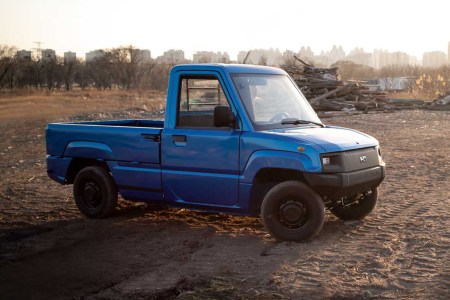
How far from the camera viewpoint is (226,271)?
18.7ft

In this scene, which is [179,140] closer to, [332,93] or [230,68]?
[230,68]

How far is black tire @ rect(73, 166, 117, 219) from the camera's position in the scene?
7965 mm

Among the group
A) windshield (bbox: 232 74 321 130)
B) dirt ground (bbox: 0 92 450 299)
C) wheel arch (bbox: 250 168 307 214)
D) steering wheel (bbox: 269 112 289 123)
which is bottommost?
dirt ground (bbox: 0 92 450 299)

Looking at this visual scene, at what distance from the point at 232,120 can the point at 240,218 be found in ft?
5.88

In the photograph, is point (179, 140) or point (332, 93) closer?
point (179, 140)

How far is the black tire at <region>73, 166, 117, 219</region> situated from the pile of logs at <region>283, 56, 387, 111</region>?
74.5 ft

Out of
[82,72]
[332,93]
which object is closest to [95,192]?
[332,93]

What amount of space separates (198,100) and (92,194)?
2.08 m

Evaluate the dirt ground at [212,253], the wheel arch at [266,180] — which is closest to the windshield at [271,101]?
the wheel arch at [266,180]

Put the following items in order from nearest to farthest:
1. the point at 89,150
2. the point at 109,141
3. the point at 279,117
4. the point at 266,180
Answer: the point at 266,180 → the point at 279,117 → the point at 109,141 → the point at 89,150

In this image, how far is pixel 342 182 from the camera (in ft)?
20.9

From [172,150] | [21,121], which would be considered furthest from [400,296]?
[21,121]

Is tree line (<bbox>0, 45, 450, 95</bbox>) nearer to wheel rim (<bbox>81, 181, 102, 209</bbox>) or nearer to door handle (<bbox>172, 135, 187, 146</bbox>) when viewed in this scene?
wheel rim (<bbox>81, 181, 102, 209</bbox>)

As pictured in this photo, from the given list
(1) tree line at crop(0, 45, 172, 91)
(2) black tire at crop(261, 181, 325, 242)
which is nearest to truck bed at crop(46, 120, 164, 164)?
(2) black tire at crop(261, 181, 325, 242)
